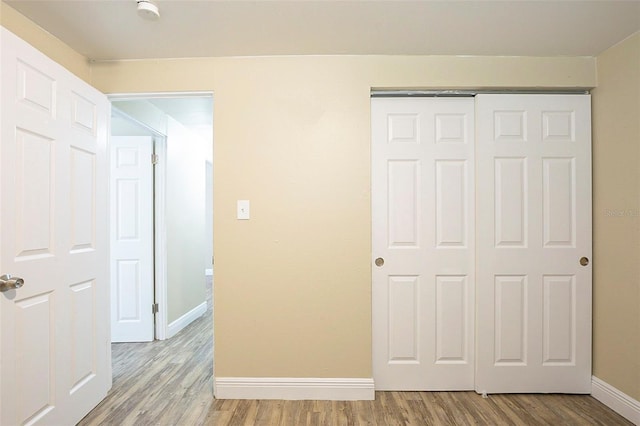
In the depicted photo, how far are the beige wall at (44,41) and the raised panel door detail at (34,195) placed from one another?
0.59m

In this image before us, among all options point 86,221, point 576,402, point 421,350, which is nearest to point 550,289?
point 576,402

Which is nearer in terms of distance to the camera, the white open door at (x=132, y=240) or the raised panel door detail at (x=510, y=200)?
the raised panel door detail at (x=510, y=200)

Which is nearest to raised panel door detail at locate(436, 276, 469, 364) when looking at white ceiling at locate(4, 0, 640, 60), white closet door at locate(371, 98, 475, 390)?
white closet door at locate(371, 98, 475, 390)

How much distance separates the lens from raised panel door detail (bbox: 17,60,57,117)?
158cm

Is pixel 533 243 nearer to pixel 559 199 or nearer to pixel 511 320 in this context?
pixel 559 199

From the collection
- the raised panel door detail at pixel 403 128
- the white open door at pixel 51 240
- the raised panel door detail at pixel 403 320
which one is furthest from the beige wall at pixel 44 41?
the raised panel door detail at pixel 403 320

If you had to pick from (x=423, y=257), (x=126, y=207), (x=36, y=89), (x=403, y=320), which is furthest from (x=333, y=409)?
(x=126, y=207)

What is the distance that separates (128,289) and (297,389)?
83.2 inches

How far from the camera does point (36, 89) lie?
5.46 feet

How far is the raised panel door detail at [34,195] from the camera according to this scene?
5.16ft

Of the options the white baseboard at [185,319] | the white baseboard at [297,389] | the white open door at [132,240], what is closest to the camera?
the white baseboard at [297,389]

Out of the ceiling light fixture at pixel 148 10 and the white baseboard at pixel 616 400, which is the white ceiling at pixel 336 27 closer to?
the ceiling light fixture at pixel 148 10

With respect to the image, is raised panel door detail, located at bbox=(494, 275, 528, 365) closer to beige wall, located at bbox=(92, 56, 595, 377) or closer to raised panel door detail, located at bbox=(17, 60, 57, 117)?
beige wall, located at bbox=(92, 56, 595, 377)

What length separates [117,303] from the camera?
3314mm
